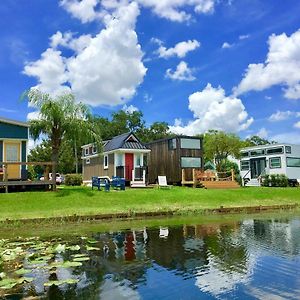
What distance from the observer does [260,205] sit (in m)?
25.5

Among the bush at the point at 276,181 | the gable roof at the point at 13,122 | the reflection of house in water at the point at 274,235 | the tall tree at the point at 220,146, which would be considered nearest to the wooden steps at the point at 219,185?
the bush at the point at 276,181

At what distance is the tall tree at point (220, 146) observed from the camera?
51969 mm

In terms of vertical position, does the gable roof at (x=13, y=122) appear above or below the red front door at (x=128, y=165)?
above

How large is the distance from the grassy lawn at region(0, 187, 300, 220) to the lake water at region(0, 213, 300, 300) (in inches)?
244

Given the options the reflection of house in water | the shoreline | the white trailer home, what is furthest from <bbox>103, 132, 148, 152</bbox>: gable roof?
the reflection of house in water

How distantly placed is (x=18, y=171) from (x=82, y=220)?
10966mm

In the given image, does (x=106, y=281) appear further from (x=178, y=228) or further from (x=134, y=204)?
(x=134, y=204)

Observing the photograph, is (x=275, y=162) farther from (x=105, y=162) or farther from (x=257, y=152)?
A: (x=105, y=162)

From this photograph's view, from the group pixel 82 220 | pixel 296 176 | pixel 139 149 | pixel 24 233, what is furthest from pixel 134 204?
pixel 296 176

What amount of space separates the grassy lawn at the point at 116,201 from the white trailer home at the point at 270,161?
1848 centimetres

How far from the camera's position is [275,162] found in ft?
162

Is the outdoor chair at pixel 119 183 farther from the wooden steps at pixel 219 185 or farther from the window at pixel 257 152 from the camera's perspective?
the window at pixel 257 152

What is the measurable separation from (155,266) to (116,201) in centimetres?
1465

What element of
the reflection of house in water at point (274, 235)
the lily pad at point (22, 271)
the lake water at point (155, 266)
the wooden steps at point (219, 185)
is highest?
the wooden steps at point (219, 185)
